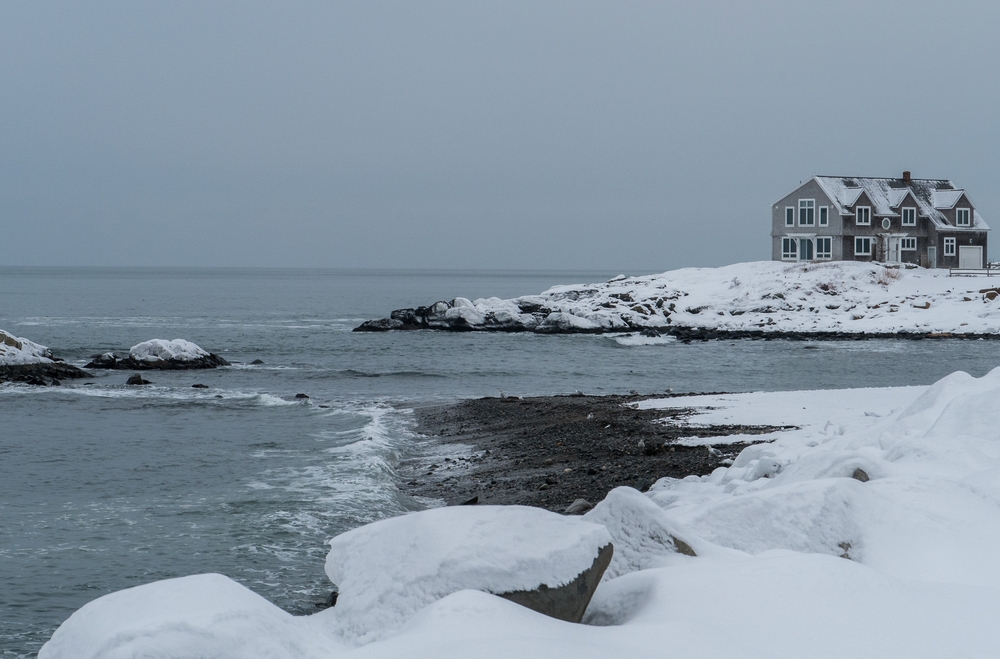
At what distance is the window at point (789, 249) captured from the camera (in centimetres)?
6788

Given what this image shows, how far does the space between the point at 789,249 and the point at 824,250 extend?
2.64m

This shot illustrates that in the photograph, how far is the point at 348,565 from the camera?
17.2 ft

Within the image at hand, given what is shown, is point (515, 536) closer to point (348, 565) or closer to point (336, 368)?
point (348, 565)

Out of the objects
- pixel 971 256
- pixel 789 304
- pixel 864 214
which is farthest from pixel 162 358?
pixel 971 256

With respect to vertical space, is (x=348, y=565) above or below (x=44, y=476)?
above

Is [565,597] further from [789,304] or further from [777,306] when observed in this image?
[789,304]

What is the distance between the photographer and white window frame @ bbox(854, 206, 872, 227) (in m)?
65.4

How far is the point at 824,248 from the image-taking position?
6675 centimetres

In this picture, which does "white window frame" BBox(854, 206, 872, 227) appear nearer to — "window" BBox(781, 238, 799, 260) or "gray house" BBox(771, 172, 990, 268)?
"gray house" BBox(771, 172, 990, 268)

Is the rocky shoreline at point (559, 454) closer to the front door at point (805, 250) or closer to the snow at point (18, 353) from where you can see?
the snow at point (18, 353)

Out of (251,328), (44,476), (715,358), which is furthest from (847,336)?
(44,476)

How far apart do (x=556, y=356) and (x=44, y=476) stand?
28.6 m

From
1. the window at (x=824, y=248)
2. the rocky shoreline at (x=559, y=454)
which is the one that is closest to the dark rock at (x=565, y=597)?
the rocky shoreline at (x=559, y=454)

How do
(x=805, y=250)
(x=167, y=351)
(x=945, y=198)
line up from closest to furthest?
1. (x=167, y=351)
2. (x=805, y=250)
3. (x=945, y=198)
